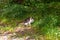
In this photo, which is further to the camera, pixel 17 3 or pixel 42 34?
pixel 17 3

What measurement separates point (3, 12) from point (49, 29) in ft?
12.2

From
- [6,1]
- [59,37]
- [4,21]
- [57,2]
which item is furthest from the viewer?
[6,1]

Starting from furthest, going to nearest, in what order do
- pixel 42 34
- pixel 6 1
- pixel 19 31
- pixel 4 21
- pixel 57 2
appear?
pixel 6 1
pixel 57 2
pixel 4 21
pixel 19 31
pixel 42 34

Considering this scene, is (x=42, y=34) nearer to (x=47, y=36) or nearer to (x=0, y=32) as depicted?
(x=47, y=36)

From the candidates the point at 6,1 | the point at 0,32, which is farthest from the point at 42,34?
the point at 6,1

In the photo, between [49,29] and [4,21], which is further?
[4,21]

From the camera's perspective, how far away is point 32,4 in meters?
12.4

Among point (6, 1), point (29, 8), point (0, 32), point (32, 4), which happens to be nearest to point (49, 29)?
point (0, 32)

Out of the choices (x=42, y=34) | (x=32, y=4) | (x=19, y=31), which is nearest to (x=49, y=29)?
(x=42, y=34)

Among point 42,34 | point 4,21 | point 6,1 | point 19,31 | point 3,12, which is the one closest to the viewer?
point 42,34

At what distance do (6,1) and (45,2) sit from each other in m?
2.48

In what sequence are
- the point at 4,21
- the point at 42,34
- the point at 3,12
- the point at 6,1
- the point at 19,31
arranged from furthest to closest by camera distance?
the point at 6,1, the point at 3,12, the point at 4,21, the point at 19,31, the point at 42,34

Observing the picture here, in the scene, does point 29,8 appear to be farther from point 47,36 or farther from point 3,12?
point 47,36

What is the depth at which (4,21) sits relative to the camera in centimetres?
1038
